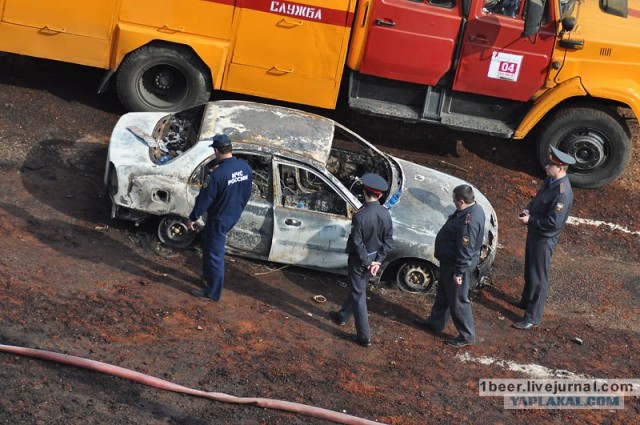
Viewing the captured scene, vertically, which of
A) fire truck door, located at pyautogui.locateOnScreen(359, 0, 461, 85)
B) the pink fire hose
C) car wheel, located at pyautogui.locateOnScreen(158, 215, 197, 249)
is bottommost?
the pink fire hose

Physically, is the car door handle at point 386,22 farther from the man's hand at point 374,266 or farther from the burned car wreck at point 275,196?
the man's hand at point 374,266

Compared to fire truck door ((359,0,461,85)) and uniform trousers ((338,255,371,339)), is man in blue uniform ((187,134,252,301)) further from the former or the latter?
fire truck door ((359,0,461,85))

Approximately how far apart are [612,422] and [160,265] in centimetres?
448

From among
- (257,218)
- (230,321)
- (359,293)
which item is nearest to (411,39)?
(257,218)

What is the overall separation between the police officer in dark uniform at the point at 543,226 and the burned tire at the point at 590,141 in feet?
8.82

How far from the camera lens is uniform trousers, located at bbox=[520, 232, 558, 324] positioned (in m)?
9.24

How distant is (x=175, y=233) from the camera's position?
9.43 meters

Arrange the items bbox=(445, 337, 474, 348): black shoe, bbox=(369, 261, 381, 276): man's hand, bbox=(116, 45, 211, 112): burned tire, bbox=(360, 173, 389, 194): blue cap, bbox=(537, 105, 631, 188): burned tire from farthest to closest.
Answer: bbox=(537, 105, 631, 188): burned tire, bbox=(116, 45, 211, 112): burned tire, bbox=(445, 337, 474, 348): black shoe, bbox=(369, 261, 381, 276): man's hand, bbox=(360, 173, 389, 194): blue cap

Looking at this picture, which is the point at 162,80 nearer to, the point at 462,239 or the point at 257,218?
the point at 257,218

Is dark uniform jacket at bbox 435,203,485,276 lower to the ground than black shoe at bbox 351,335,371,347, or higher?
higher

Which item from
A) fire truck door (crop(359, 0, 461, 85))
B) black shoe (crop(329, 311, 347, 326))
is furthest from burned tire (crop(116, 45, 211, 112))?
black shoe (crop(329, 311, 347, 326))

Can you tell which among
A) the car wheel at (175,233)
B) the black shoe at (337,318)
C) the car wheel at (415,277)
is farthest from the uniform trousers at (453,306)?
the car wheel at (175,233)

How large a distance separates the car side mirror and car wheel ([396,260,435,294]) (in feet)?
10.6

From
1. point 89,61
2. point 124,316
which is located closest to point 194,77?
point 89,61
